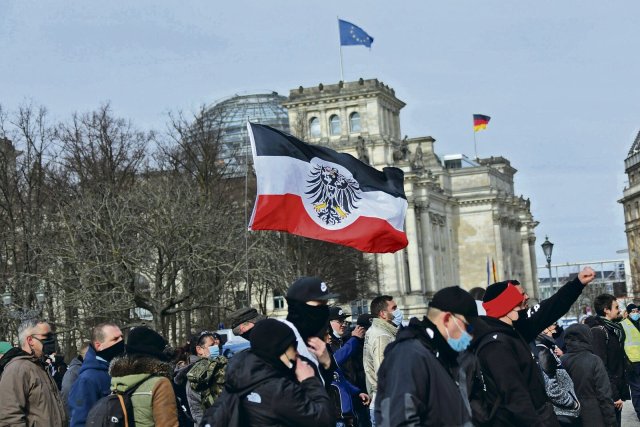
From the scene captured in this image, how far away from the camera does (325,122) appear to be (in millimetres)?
107375

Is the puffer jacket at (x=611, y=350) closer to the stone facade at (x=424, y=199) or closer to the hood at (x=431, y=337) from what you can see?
the hood at (x=431, y=337)

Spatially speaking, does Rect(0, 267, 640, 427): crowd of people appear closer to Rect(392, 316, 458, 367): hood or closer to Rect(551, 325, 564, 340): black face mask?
Rect(392, 316, 458, 367): hood

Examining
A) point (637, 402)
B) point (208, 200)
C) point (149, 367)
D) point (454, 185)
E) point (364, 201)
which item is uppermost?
point (454, 185)

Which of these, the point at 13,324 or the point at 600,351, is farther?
the point at 13,324

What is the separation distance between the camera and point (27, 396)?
10078 mm

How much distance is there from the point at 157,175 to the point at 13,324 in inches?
559

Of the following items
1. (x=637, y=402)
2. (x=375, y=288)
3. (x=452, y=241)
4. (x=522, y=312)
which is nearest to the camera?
(x=522, y=312)

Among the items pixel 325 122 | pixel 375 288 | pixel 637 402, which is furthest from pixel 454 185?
pixel 637 402

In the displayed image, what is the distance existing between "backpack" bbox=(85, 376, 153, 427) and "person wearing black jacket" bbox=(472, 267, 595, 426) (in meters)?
2.45

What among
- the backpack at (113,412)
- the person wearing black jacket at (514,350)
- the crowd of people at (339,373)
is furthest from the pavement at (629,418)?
the backpack at (113,412)

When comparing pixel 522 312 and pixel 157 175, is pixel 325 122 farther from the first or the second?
pixel 522 312

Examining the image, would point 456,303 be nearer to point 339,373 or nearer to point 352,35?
point 339,373

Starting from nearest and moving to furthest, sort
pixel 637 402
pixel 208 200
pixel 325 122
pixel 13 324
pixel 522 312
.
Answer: pixel 522 312
pixel 637 402
pixel 13 324
pixel 208 200
pixel 325 122

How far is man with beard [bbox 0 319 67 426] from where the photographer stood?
9.98 m
